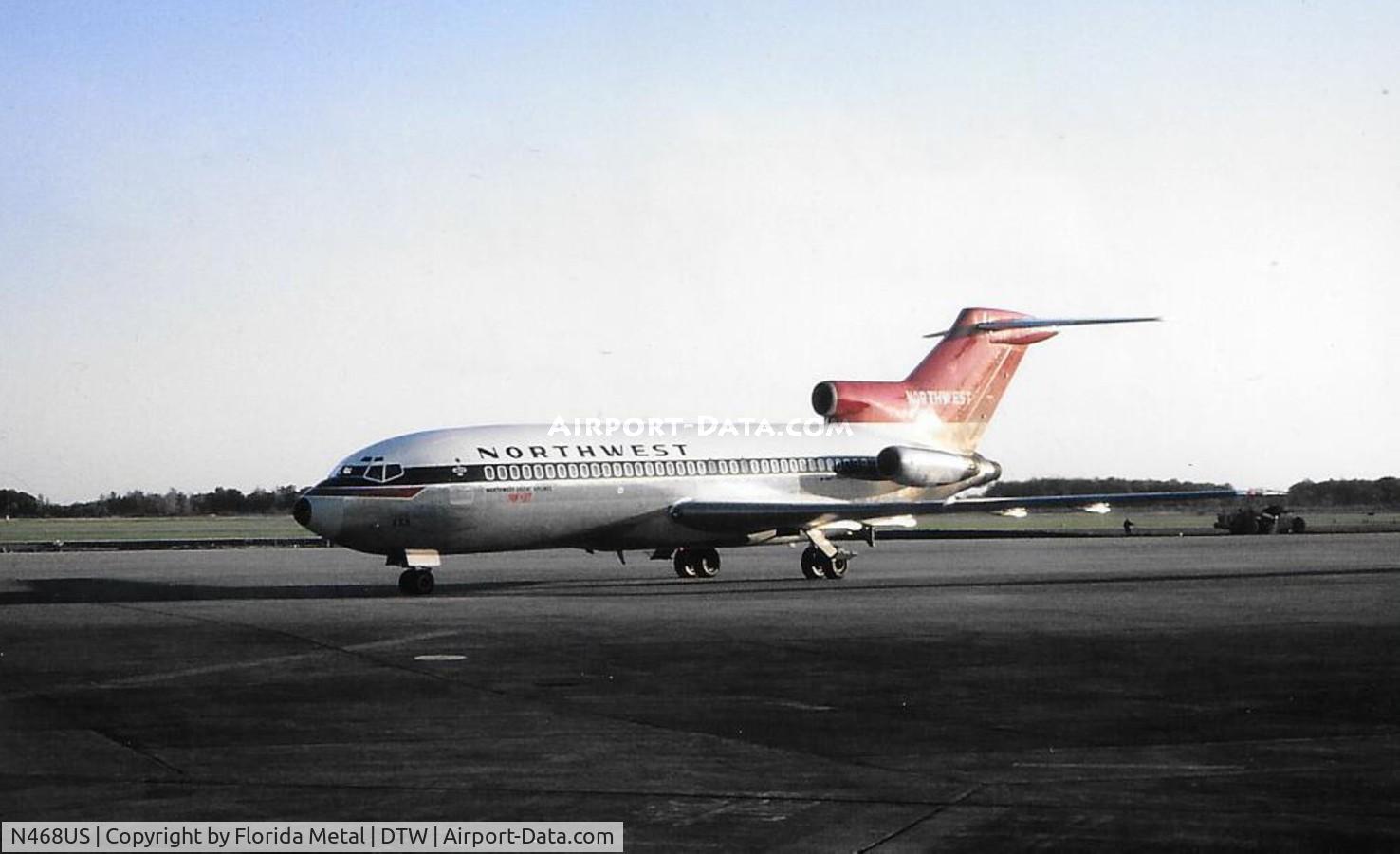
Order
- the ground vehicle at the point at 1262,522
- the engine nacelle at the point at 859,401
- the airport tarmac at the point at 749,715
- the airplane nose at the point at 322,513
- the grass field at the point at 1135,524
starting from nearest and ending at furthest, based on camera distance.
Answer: the airport tarmac at the point at 749,715, the airplane nose at the point at 322,513, the engine nacelle at the point at 859,401, the ground vehicle at the point at 1262,522, the grass field at the point at 1135,524

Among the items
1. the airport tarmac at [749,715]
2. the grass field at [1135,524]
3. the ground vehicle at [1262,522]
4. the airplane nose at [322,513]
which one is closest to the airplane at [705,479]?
the airplane nose at [322,513]

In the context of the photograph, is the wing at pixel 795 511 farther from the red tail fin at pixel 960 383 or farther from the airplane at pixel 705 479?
the red tail fin at pixel 960 383

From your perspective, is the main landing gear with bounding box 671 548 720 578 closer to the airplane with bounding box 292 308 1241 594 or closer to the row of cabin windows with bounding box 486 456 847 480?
the airplane with bounding box 292 308 1241 594

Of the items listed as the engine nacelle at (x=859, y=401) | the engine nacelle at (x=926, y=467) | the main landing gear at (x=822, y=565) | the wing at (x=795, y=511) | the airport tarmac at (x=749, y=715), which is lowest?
the airport tarmac at (x=749, y=715)

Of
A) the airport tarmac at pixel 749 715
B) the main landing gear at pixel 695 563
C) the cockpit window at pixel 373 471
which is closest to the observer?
the airport tarmac at pixel 749 715

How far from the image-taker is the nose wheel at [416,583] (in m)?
28.5

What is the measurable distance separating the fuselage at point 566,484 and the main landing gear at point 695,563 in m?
1.10

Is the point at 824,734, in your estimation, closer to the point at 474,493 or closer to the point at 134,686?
the point at 134,686


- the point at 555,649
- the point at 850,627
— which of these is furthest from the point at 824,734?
the point at 850,627

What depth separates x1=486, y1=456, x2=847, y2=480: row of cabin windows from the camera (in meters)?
29.8

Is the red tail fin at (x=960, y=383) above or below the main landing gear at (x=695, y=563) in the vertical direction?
above

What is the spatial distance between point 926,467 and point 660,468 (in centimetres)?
743

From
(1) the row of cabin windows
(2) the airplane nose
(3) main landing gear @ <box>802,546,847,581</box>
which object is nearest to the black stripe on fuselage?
(1) the row of cabin windows

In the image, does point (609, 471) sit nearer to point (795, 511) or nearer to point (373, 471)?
point (795, 511)
